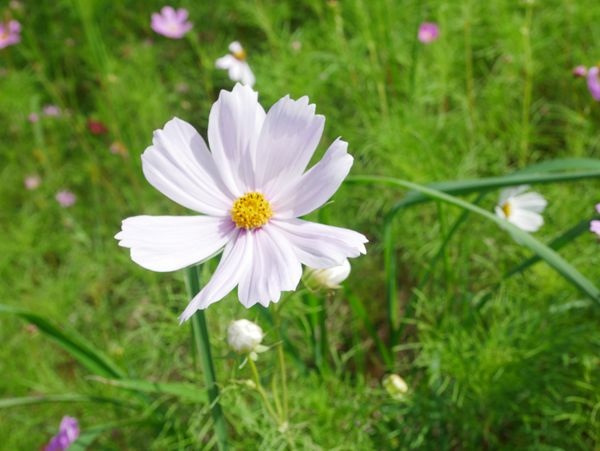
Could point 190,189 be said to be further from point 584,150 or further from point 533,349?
point 584,150

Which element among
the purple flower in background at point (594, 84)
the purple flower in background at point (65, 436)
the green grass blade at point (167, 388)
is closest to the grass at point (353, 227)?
the green grass blade at point (167, 388)

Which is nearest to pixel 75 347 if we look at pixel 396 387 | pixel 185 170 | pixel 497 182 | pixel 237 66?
pixel 185 170

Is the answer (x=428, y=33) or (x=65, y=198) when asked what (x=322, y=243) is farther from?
(x=65, y=198)

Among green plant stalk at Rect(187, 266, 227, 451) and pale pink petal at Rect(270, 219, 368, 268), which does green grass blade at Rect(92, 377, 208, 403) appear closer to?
green plant stalk at Rect(187, 266, 227, 451)

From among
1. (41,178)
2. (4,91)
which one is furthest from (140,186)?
(4,91)

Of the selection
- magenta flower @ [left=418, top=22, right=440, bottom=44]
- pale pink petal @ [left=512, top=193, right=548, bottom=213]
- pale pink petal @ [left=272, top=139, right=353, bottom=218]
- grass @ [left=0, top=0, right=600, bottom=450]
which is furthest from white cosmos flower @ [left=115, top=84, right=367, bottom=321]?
magenta flower @ [left=418, top=22, right=440, bottom=44]

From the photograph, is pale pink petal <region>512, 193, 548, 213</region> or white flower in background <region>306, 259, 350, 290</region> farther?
pale pink petal <region>512, 193, 548, 213</region>

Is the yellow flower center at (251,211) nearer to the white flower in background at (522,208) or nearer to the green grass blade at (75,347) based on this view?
the green grass blade at (75,347)
